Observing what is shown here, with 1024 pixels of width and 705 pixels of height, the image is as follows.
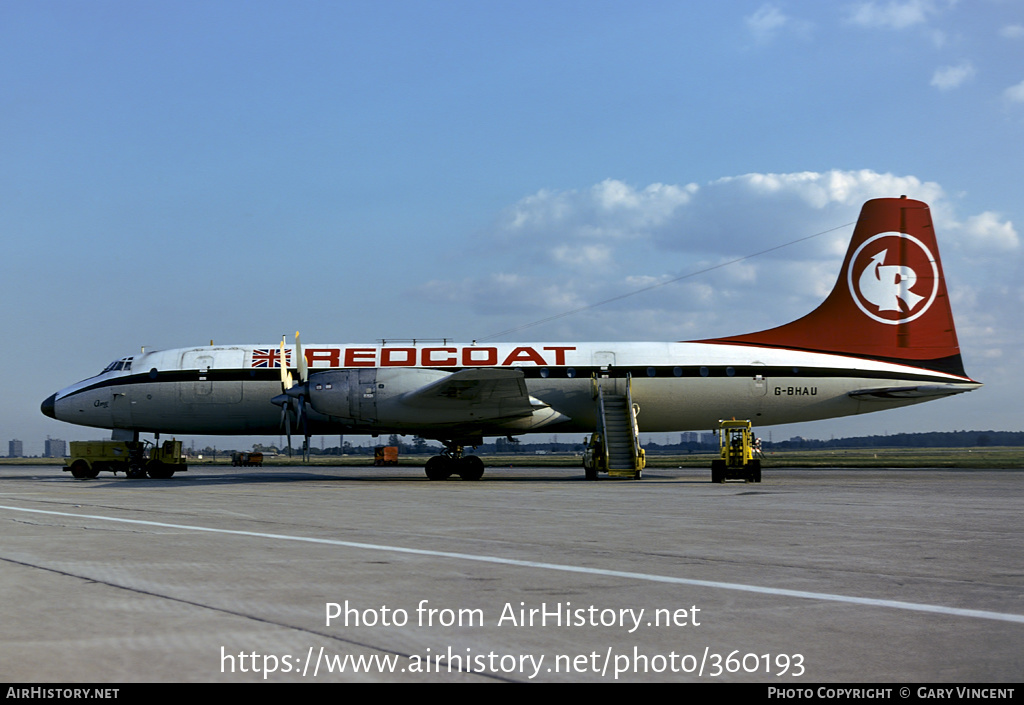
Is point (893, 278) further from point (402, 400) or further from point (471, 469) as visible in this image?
point (402, 400)

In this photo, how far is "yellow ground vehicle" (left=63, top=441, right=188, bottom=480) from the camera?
113ft

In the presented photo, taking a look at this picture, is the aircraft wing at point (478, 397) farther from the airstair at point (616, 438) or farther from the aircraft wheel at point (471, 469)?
the airstair at point (616, 438)

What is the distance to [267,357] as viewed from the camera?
31.5 meters

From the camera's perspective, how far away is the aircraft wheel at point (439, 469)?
3050cm

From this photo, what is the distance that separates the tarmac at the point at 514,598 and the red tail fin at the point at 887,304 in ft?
57.4

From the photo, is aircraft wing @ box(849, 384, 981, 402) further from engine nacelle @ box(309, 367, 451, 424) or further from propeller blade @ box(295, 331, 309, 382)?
propeller blade @ box(295, 331, 309, 382)

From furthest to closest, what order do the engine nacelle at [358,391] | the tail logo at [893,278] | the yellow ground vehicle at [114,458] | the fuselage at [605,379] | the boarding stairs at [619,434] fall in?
the yellow ground vehicle at [114,458], the tail logo at [893,278], the fuselage at [605,379], the boarding stairs at [619,434], the engine nacelle at [358,391]

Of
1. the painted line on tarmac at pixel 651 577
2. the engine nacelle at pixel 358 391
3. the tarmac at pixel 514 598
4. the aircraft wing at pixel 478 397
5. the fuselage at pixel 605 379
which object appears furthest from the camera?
the fuselage at pixel 605 379

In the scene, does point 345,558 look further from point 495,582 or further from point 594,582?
point 594,582

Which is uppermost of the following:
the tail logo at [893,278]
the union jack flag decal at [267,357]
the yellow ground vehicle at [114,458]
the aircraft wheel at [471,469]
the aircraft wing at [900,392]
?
the tail logo at [893,278]

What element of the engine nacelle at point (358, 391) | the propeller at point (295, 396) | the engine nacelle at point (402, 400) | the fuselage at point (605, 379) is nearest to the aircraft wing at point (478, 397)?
the engine nacelle at point (402, 400)

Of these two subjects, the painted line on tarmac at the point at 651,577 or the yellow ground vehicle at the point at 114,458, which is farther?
the yellow ground vehicle at the point at 114,458

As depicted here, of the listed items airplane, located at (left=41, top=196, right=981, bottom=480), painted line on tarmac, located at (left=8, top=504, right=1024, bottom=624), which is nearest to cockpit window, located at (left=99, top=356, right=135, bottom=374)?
A: airplane, located at (left=41, top=196, right=981, bottom=480)

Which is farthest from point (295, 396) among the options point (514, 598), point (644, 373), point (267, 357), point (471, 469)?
point (514, 598)
